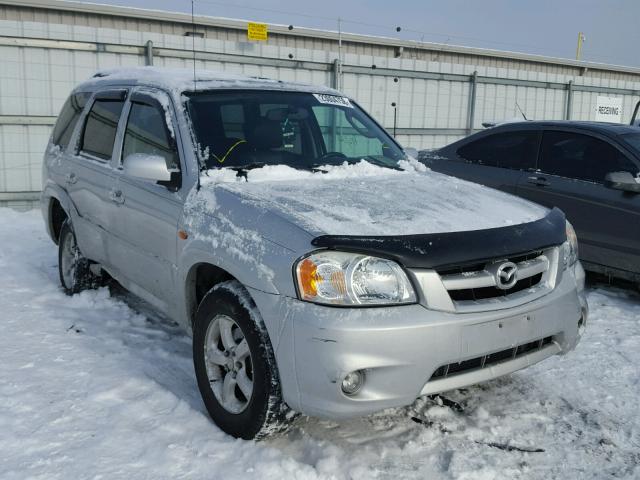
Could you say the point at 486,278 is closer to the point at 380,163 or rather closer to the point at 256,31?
the point at 380,163

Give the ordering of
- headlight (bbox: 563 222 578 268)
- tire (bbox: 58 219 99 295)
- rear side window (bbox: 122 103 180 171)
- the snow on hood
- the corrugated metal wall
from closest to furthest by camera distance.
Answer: the snow on hood
headlight (bbox: 563 222 578 268)
rear side window (bbox: 122 103 180 171)
tire (bbox: 58 219 99 295)
the corrugated metal wall

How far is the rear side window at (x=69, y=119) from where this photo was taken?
5215mm

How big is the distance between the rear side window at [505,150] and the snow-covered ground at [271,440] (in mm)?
2287

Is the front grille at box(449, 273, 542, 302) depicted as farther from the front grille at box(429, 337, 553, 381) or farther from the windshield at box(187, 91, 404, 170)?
the windshield at box(187, 91, 404, 170)

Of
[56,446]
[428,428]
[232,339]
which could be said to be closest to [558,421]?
[428,428]

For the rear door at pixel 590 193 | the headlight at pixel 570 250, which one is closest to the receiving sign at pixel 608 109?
the rear door at pixel 590 193

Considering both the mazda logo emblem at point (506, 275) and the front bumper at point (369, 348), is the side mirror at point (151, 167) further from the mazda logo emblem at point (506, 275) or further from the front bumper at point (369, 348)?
the mazda logo emblem at point (506, 275)

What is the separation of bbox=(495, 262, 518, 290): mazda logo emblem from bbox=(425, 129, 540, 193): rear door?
3.45 meters

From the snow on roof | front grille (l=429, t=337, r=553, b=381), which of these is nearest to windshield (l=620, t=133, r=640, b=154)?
the snow on roof

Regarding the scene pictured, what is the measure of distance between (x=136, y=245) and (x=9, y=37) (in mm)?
6456

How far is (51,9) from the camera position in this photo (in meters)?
12.8

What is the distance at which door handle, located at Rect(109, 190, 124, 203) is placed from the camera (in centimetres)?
411

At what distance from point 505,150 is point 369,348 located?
14.6 feet

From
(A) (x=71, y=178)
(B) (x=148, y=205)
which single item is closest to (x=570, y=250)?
(B) (x=148, y=205)
